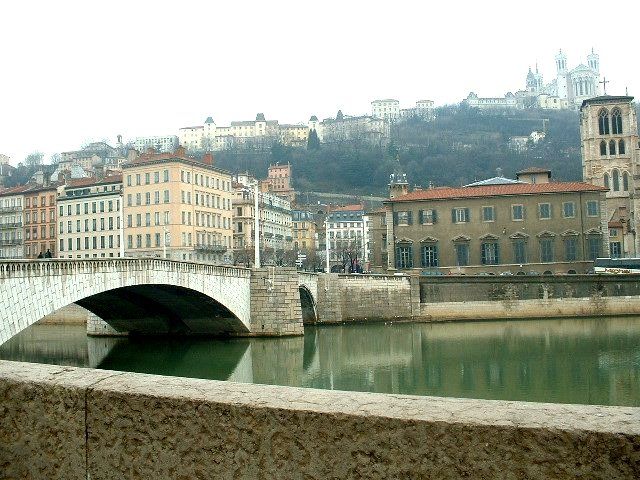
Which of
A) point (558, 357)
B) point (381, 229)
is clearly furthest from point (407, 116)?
point (558, 357)

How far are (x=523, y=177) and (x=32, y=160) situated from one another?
11879 centimetres

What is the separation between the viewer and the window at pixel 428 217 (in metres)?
60.7

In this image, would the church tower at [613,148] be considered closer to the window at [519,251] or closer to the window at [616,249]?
the window at [616,249]

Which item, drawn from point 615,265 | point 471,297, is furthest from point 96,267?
point 615,265

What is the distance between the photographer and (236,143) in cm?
16350

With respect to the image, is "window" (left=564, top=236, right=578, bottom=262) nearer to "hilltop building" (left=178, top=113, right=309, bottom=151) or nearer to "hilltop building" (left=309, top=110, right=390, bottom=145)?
"hilltop building" (left=309, top=110, right=390, bottom=145)

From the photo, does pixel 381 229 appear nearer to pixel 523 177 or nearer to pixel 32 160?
pixel 523 177

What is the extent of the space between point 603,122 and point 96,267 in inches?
2786

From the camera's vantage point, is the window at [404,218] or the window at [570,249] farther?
the window at [404,218]

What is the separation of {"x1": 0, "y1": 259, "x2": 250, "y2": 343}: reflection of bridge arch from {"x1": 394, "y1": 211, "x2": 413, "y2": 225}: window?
79.1 ft

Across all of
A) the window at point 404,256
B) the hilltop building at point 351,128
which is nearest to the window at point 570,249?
the window at point 404,256

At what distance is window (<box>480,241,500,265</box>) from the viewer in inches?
2335

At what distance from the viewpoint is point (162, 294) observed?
3650cm

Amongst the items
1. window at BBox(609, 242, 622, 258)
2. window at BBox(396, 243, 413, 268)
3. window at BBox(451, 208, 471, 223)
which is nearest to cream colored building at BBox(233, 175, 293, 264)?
window at BBox(396, 243, 413, 268)
